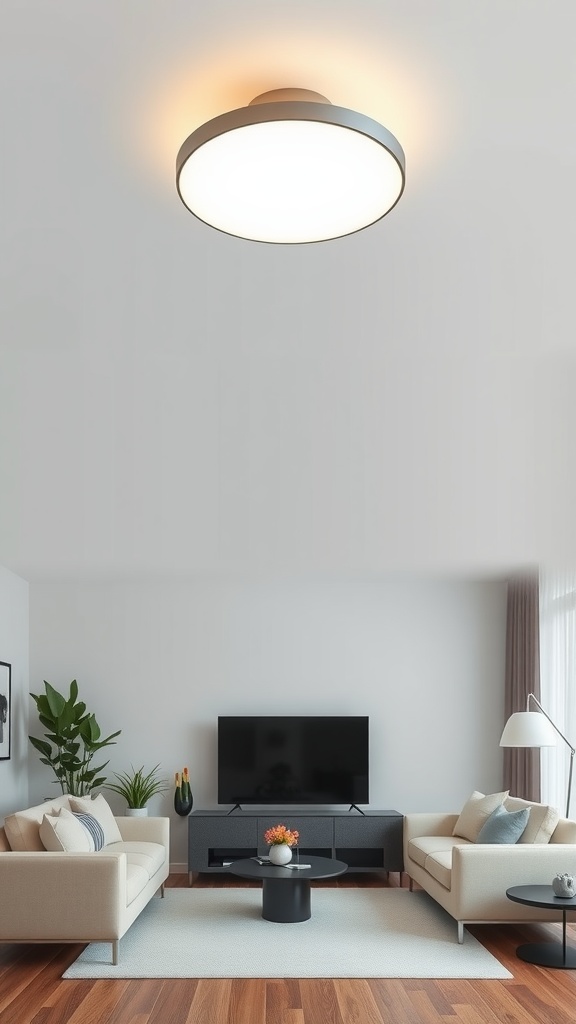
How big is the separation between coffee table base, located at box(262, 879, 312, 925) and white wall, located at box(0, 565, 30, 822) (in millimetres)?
2486

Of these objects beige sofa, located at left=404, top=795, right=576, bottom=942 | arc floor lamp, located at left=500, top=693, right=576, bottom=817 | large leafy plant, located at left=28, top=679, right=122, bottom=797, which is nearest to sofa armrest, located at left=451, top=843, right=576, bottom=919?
beige sofa, located at left=404, top=795, right=576, bottom=942

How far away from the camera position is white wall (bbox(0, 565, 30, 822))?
7.56 m

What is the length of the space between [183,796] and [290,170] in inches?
261

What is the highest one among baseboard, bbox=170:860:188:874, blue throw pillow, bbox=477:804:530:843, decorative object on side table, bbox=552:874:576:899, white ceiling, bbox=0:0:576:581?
white ceiling, bbox=0:0:576:581

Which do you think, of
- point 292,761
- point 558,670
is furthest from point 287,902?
point 558,670

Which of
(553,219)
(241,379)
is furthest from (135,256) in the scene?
(553,219)

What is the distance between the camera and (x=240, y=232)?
93.8 inches

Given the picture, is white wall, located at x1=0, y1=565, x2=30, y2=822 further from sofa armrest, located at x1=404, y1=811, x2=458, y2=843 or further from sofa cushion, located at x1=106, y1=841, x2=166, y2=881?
sofa armrest, located at x1=404, y1=811, x2=458, y2=843

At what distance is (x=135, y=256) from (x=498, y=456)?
207cm

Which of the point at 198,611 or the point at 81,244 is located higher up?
the point at 81,244

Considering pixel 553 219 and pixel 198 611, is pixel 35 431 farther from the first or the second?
pixel 198 611

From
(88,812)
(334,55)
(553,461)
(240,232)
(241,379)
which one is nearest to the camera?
(334,55)

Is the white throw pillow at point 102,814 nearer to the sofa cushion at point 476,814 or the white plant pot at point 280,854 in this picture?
the white plant pot at point 280,854

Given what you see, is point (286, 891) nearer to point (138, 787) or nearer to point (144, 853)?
point (144, 853)
